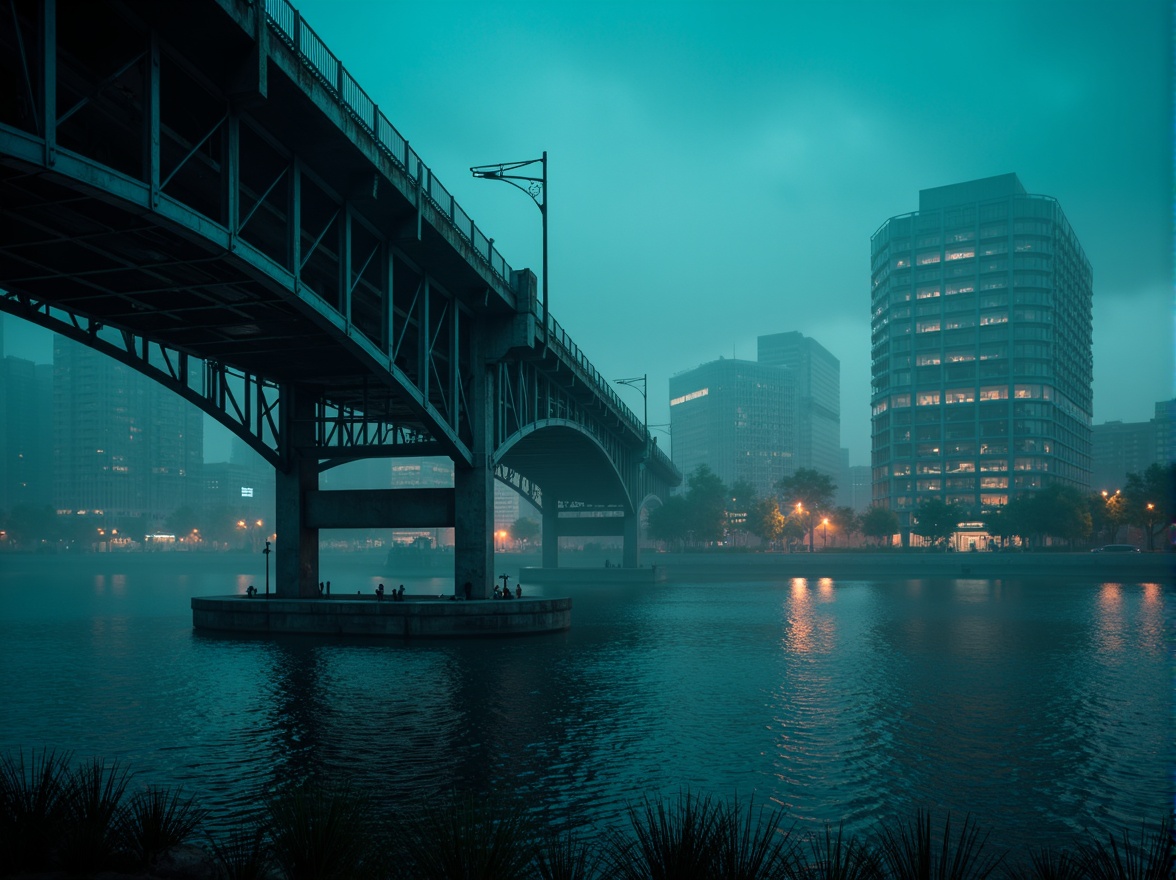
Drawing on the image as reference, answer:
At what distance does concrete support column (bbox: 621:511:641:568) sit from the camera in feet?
330

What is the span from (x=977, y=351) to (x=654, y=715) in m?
164

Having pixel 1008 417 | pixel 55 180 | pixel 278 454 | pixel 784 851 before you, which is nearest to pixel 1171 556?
pixel 1008 417

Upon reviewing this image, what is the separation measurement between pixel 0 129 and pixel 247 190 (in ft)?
42.3

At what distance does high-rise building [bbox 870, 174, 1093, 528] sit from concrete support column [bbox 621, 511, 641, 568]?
8330cm

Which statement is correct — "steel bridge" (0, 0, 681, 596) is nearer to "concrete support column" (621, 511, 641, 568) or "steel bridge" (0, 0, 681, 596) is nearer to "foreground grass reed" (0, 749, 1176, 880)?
"foreground grass reed" (0, 749, 1176, 880)

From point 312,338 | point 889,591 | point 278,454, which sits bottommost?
point 889,591

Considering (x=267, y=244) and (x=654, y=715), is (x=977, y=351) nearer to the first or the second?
(x=267, y=244)

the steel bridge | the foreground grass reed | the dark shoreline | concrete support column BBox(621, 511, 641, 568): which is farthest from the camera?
the dark shoreline

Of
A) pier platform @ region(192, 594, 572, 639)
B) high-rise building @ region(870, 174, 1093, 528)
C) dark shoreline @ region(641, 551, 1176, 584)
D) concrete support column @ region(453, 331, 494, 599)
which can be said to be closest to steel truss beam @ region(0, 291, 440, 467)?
concrete support column @ region(453, 331, 494, 599)

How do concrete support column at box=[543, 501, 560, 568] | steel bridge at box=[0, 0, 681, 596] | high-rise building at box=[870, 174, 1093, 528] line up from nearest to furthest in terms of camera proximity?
steel bridge at box=[0, 0, 681, 596] → concrete support column at box=[543, 501, 560, 568] → high-rise building at box=[870, 174, 1093, 528]

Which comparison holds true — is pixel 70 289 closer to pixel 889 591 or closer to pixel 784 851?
pixel 784 851

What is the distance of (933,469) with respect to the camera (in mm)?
172125

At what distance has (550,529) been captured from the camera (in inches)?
4318

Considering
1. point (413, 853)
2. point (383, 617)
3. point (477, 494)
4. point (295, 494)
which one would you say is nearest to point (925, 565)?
point (477, 494)
